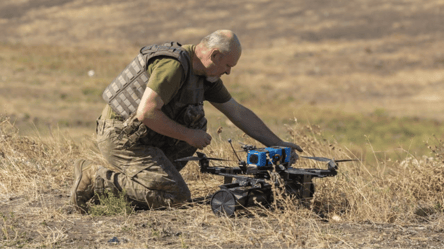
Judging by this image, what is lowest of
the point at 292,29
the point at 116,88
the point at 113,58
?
the point at 116,88

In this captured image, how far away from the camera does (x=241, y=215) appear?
193 inches

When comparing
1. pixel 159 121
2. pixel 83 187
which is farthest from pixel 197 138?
pixel 83 187

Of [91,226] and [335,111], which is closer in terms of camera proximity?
[91,226]

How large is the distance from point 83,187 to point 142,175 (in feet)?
1.74

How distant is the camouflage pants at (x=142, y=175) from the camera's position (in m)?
5.06

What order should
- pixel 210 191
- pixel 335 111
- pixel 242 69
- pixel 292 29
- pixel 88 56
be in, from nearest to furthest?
pixel 210 191, pixel 335 111, pixel 242 69, pixel 88 56, pixel 292 29

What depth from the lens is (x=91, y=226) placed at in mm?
4672

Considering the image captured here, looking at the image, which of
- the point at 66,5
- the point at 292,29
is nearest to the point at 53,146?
the point at 292,29

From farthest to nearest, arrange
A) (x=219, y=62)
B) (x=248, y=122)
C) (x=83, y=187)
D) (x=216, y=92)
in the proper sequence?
(x=248, y=122) < (x=216, y=92) < (x=83, y=187) < (x=219, y=62)

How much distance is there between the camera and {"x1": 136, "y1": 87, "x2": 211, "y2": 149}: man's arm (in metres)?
4.62

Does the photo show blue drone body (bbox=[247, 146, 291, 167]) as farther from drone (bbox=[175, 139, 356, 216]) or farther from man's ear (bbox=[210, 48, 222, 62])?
man's ear (bbox=[210, 48, 222, 62])

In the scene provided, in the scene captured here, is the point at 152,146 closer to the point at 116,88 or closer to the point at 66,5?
the point at 116,88

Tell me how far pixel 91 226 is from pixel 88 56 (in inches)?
895

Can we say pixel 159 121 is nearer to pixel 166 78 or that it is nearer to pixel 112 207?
pixel 166 78
